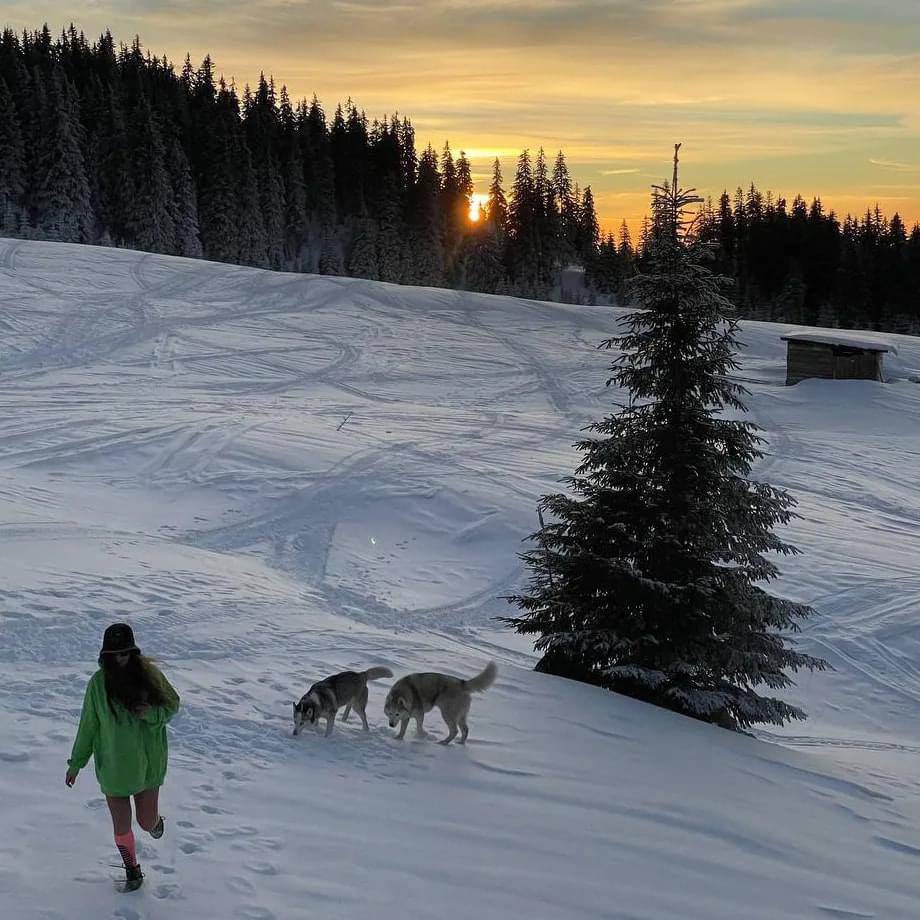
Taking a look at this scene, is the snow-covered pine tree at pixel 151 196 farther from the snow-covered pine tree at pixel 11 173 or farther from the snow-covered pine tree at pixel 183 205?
the snow-covered pine tree at pixel 11 173

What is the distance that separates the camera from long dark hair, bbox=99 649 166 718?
5.00 metres

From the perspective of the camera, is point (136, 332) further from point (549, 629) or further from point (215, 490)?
point (549, 629)

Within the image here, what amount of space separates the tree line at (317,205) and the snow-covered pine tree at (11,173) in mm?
133

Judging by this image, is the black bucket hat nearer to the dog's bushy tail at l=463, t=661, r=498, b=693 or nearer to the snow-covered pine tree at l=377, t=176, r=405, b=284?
the dog's bushy tail at l=463, t=661, r=498, b=693

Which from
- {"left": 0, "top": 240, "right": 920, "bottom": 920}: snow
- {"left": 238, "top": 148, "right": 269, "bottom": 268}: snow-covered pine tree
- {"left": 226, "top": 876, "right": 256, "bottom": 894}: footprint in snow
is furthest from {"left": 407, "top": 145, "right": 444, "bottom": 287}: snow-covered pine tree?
{"left": 226, "top": 876, "right": 256, "bottom": 894}: footprint in snow

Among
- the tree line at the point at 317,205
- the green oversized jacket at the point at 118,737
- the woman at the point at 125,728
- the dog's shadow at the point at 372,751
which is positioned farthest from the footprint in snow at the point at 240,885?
the tree line at the point at 317,205

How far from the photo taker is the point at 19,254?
46.0m

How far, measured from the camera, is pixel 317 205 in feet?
320

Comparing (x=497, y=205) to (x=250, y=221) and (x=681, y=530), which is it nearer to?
(x=250, y=221)

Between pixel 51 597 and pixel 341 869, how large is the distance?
708cm

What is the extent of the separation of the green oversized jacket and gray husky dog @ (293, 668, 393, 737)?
2.80 metres

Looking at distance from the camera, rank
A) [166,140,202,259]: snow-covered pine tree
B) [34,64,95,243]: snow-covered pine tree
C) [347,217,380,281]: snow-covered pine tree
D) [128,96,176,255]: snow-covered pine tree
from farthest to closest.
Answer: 1. [347,217,380,281]: snow-covered pine tree
2. [166,140,202,259]: snow-covered pine tree
3. [128,96,176,255]: snow-covered pine tree
4. [34,64,95,243]: snow-covered pine tree

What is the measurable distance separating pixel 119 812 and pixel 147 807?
182 mm

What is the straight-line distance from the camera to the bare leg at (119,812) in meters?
5.16
